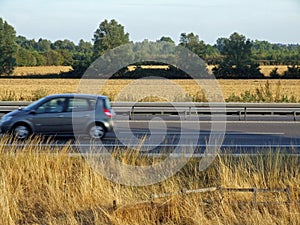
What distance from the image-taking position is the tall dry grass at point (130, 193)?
719 cm

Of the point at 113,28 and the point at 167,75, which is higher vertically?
the point at 113,28

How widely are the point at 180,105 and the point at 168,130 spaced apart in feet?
15.5

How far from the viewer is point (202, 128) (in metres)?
18.5

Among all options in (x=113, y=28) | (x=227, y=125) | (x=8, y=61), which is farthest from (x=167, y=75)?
(x=227, y=125)

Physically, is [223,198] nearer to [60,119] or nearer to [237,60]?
[60,119]

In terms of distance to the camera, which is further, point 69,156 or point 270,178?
point 69,156

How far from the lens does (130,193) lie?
823 centimetres

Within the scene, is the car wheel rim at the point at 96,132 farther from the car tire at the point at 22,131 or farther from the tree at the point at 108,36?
the tree at the point at 108,36

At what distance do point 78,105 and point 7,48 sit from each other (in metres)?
60.7

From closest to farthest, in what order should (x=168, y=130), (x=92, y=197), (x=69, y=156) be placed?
(x=92, y=197) < (x=69, y=156) < (x=168, y=130)

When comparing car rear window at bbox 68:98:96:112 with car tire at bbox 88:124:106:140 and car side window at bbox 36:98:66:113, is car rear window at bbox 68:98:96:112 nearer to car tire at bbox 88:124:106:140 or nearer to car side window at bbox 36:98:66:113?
car side window at bbox 36:98:66:113

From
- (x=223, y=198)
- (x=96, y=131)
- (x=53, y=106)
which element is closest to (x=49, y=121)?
(x=53, y=106)

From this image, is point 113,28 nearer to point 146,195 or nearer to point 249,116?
point 249,116

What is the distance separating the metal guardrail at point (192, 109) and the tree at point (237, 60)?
3815 centimetres
